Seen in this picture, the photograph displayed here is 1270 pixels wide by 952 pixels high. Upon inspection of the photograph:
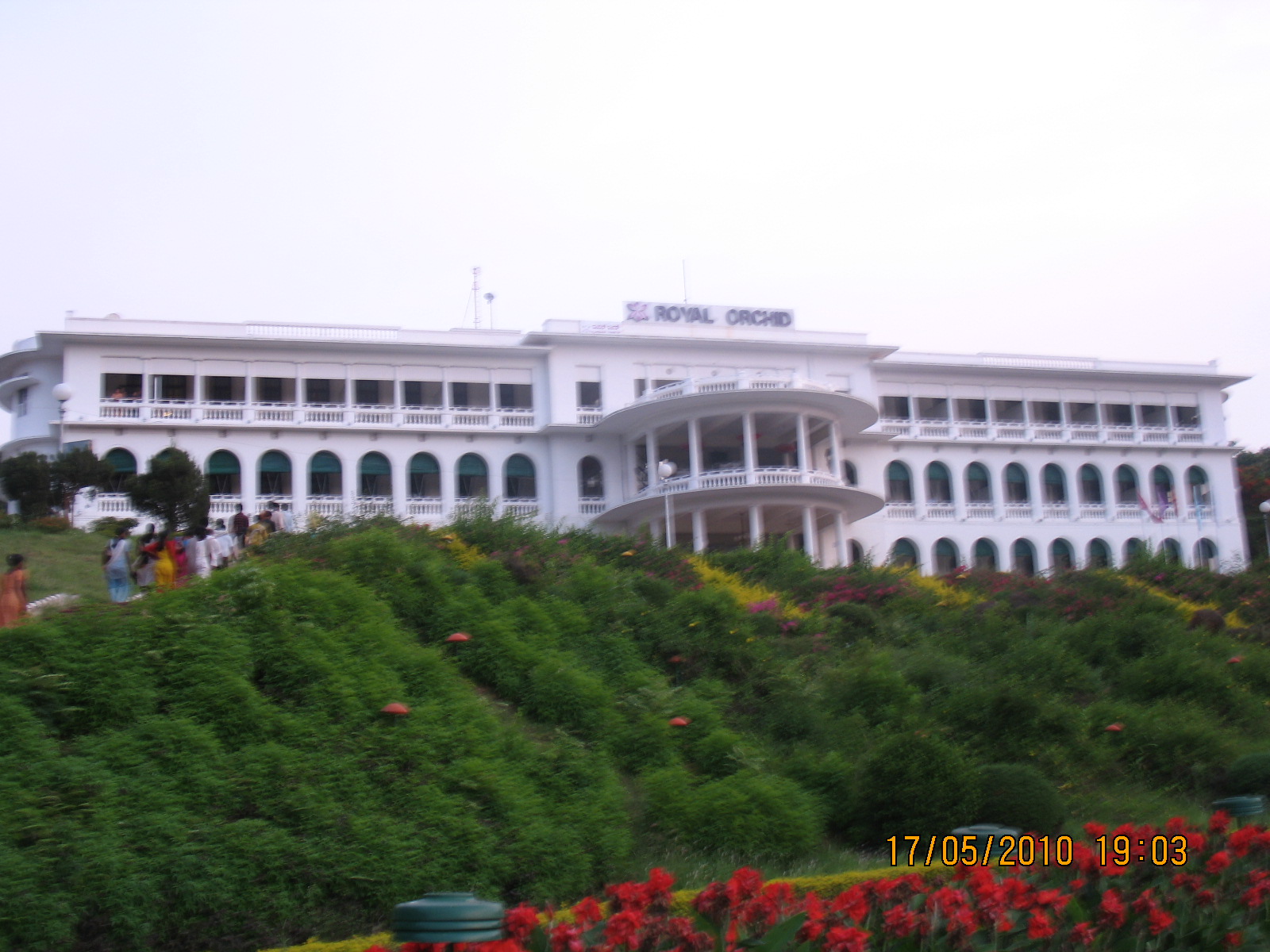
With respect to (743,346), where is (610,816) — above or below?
below

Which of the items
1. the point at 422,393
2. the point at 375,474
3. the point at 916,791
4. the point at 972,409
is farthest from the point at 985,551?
the point at 916,791

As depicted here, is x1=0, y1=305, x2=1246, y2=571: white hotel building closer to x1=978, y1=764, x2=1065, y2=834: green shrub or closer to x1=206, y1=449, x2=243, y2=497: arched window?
x1=206, y1=449, x2=243, y2=497: arched window

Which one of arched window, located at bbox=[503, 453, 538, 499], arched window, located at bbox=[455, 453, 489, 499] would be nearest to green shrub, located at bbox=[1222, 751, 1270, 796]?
arched window, located at bbox=[503, 453, 538, 499]

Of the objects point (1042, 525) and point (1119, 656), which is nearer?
point (1119, 656)

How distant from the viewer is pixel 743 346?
4156 cm

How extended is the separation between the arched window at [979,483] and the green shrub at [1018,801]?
114ft

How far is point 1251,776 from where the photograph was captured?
1173 cm

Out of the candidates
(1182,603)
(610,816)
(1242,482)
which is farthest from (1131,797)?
(1242,482)

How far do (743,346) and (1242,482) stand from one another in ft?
75.2

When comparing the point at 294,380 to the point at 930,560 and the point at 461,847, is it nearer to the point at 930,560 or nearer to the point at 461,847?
the point at 930,560

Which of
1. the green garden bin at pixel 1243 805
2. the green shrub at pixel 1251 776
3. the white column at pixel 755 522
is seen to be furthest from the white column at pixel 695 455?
the green garden bin at pixel 1243 805

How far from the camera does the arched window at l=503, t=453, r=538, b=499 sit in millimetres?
39812

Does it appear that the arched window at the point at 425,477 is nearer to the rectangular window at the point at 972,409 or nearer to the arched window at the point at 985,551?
the arched window at the point at 985,551

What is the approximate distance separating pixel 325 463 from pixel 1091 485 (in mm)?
26768
